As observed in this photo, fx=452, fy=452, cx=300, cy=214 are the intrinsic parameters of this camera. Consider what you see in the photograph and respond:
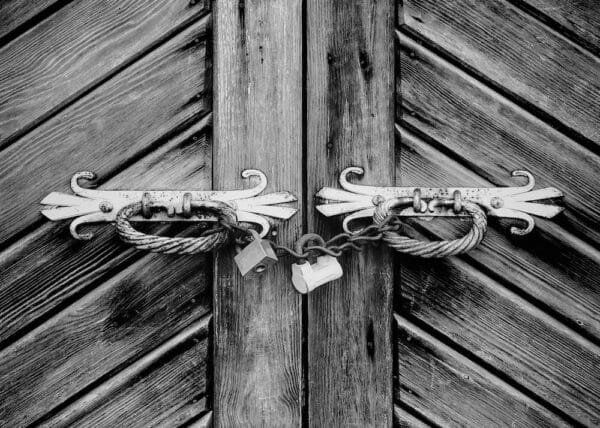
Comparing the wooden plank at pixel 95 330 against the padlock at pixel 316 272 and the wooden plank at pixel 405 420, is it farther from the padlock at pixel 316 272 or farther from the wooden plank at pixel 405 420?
the wooden plank at pixel 405 420

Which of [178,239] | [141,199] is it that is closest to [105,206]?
[141,199]

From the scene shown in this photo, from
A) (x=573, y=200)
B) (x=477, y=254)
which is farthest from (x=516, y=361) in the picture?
(x=573, y=200)

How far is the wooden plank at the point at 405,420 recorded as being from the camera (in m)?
0.82

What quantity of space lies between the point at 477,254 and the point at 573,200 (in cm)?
20

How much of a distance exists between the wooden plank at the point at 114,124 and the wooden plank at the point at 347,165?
208 mm

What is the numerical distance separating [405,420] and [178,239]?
0.52 m

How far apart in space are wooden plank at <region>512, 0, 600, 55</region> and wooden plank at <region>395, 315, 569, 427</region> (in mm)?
601

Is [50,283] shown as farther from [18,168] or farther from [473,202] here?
[473,202]

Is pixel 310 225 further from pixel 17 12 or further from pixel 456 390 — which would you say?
pixel 17 12

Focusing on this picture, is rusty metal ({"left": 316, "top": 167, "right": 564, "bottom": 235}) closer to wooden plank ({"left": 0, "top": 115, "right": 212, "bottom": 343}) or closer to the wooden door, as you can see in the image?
the wooden door

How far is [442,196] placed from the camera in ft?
2.48

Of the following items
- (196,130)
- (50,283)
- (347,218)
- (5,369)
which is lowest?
(5,369)

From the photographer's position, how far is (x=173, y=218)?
2.46 ft

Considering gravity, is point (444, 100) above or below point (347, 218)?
above
